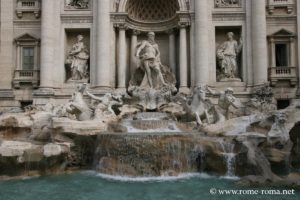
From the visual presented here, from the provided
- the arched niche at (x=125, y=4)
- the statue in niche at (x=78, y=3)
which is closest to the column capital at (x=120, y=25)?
the arched niche at (x=125, y=4)

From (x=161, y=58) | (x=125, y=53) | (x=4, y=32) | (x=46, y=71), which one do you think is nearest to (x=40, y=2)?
(x=4, y=32)

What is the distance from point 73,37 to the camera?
23266mm

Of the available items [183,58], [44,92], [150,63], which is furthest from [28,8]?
[183,58]

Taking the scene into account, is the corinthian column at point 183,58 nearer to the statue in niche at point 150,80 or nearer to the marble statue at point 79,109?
the statue in niche at point 150,80

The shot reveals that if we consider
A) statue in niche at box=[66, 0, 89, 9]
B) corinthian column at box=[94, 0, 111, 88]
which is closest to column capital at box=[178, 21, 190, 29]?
corinthian column at box=[94, 0, 111, 88]

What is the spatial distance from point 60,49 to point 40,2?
344 cm

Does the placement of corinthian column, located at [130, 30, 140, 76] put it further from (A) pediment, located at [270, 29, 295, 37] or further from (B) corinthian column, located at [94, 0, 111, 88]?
(A) pediment, located at [270, 29, 295, 37]

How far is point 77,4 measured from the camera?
2269 cm

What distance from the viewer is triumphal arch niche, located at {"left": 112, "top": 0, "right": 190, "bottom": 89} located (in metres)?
22.1

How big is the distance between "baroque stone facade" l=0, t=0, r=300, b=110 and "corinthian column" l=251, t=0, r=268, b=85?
57 mm

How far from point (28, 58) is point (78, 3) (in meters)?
4.61

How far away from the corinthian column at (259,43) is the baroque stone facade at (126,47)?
0.06m

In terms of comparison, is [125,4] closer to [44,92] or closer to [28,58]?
[28,58]

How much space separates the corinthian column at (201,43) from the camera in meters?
21.4
